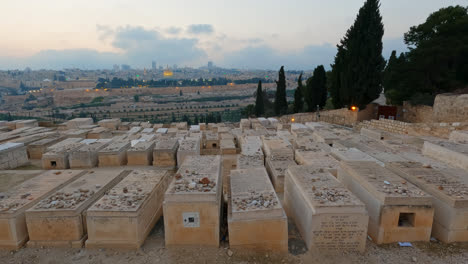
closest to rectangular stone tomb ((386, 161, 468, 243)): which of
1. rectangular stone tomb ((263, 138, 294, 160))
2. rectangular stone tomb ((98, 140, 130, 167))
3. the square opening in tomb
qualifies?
the square opening in tomb

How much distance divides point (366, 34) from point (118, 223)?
693 inches

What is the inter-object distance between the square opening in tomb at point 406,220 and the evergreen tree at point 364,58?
1396cm

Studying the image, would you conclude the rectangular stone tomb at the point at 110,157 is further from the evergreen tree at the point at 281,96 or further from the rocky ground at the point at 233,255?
the evergreen tree at the point at 281,96

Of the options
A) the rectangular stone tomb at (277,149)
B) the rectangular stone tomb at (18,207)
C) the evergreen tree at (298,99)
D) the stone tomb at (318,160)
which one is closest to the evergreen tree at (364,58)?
the evergreen tree at (298,99)

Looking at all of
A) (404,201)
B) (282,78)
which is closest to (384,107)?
(282,78)

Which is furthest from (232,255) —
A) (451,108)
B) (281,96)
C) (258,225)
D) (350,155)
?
(281,96)

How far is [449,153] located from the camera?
6.72 meters

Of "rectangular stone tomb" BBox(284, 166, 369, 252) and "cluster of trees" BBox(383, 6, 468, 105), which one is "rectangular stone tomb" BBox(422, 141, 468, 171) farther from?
"cluster of trees" BBox(383, 6, 468, 105)

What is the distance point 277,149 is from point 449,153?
4351 mm

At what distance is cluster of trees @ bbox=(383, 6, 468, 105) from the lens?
14.2 m

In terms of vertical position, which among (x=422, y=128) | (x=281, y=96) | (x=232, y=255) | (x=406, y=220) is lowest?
(x=232, y=255)

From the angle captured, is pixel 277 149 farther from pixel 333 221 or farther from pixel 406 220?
pixel 333 221

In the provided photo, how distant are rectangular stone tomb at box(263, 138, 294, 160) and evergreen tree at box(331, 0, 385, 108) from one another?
10.3m

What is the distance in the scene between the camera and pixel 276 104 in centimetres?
2858
